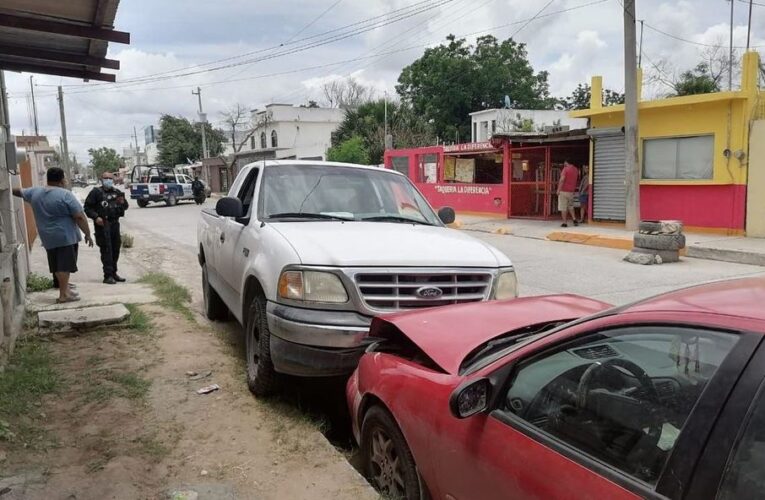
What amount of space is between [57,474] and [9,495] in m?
0.31

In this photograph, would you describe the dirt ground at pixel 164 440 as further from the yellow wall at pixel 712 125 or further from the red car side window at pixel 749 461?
the yellow wall at pixel 712 125

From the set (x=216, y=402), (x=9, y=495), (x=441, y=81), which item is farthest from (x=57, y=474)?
(x=441, y=81)

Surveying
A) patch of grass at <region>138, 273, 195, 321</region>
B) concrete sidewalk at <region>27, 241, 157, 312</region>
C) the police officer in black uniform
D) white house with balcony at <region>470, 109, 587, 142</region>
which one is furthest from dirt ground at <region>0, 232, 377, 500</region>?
white house with balcony at <region>470, 109, 587, 142</region>

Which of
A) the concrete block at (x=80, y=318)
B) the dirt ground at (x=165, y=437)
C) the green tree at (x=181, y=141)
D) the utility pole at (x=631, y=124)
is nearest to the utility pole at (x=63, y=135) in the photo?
the green tree at (x=181, y=141)

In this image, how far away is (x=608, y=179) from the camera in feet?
54.9

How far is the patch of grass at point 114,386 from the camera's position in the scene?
4.48 meters

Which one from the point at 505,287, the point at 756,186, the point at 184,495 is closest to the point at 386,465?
the point at 184,495

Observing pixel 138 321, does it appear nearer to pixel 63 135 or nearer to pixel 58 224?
pixel 58 224

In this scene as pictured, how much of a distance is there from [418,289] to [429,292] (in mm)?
75

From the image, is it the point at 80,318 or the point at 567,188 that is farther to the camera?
the point at 567,188

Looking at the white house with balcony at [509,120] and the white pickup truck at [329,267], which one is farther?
the white house with balcony at [509,120]

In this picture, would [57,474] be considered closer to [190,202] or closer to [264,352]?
[264,352]

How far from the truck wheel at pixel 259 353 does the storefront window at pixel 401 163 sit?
21746 mm

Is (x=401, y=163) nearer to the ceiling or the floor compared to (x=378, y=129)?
nearer to the floor
